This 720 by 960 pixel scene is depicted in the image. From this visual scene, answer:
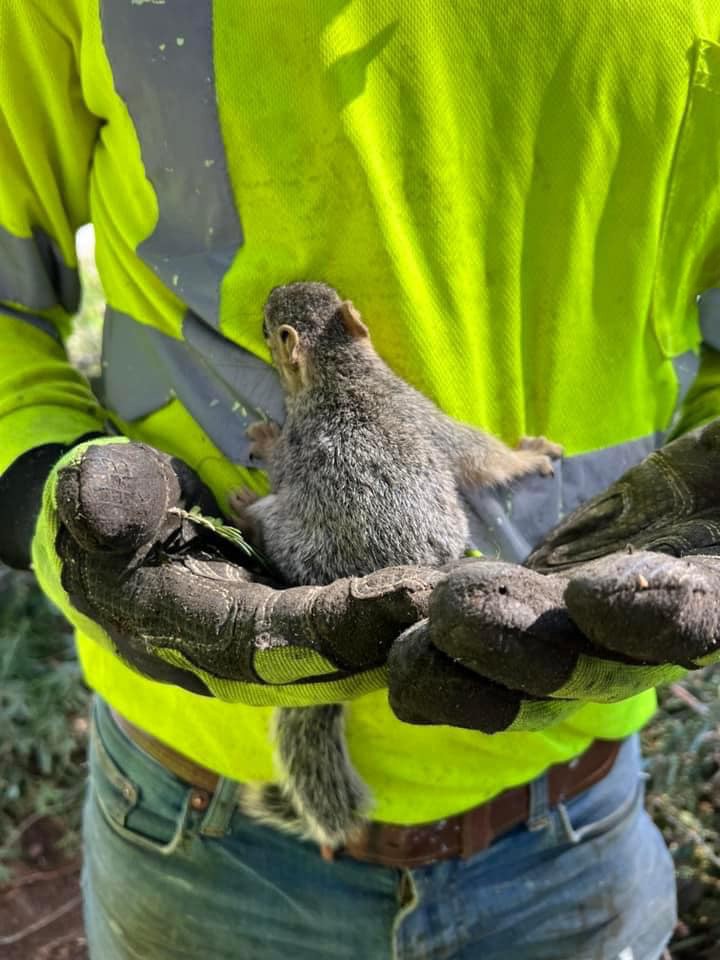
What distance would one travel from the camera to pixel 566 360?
196 cm

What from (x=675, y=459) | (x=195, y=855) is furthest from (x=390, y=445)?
(x=195, y=855)

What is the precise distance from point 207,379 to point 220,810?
3.32 ft

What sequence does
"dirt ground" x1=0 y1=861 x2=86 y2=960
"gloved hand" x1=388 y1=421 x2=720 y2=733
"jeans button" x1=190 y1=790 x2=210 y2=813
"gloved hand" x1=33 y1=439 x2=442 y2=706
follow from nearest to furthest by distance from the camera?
1. "gloved hand" x1=388 y1=421 x2=720 y2=733
2. "gloved hand" x1=33 y1=439 x2=442 y2=706
3. "jeans button" x1=190 y1=790 x2=210 y2=813
4. "dirt ground" x1=0 y1=861 x2=86 y2=960

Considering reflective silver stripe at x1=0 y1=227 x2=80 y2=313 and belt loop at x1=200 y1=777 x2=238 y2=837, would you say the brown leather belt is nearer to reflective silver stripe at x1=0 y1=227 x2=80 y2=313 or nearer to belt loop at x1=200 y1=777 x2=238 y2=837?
belt loop at x1=200 y1=777 x2=238 y2=837

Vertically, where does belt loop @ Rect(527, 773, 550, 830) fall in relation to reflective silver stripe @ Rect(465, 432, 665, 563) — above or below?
below

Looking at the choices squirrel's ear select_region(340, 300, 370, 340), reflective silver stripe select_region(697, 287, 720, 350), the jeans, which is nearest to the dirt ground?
the jeans

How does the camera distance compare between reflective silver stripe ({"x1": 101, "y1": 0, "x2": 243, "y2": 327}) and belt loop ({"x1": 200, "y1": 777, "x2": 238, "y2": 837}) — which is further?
belt loop ({"x1": 200, "y1": 777, "x2": 238, "y2": 837})

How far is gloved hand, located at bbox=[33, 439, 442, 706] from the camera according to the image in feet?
5.38

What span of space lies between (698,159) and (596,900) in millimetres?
1743

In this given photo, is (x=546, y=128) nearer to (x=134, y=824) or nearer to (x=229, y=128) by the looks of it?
(x=229, y=128)

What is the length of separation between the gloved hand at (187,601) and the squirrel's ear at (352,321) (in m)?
0.51

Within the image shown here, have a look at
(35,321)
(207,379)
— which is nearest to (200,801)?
(207,379)

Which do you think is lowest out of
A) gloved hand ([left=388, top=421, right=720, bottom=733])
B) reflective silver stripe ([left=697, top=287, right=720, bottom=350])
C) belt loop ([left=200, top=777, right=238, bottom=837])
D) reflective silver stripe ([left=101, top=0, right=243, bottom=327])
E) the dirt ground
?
the dirt ground

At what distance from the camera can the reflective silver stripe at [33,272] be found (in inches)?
83.8
